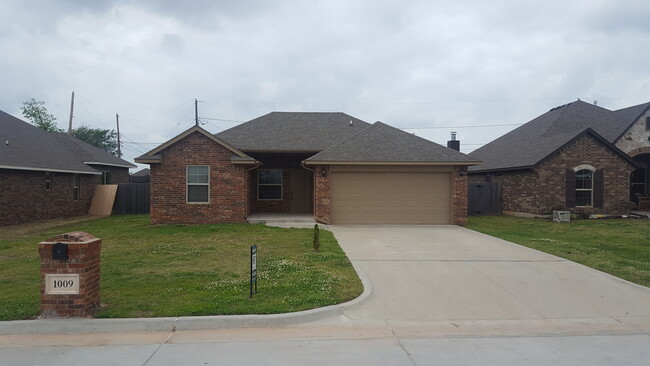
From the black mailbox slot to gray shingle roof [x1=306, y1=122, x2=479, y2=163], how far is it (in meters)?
10.9

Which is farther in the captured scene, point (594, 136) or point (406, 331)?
point (594, 136)

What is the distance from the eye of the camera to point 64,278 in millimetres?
5570

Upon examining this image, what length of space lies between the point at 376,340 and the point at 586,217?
19149 mm

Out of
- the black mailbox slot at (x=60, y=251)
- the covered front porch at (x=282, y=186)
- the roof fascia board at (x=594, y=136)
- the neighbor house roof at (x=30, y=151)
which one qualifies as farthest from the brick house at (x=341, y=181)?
the black mailbox slot at (x=60, y=251)

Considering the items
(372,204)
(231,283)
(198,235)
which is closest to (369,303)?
(231,283)

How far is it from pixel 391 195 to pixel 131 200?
14.5 metres

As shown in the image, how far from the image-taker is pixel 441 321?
5805mm

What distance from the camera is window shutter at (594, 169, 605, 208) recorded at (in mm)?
20156

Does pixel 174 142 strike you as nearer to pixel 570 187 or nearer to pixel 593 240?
pixel 593 240

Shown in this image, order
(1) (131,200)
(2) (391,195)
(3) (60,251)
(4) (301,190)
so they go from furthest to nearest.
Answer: (1) (131,200), (4) (301,190), (2) (391,195), (3) (60,251)

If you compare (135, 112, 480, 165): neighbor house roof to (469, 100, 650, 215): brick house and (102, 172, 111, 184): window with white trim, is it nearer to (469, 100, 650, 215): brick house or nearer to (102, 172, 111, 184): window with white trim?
(469, 100, 650, 215): brick house

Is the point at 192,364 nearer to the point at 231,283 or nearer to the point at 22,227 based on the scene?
the point at 231,283

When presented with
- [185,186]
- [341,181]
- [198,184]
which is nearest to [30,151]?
[185,186]

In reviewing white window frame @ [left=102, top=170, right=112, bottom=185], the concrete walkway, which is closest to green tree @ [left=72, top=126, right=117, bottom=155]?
→ white window frame @ [left=102, top=170, right=112, bottom=185]
